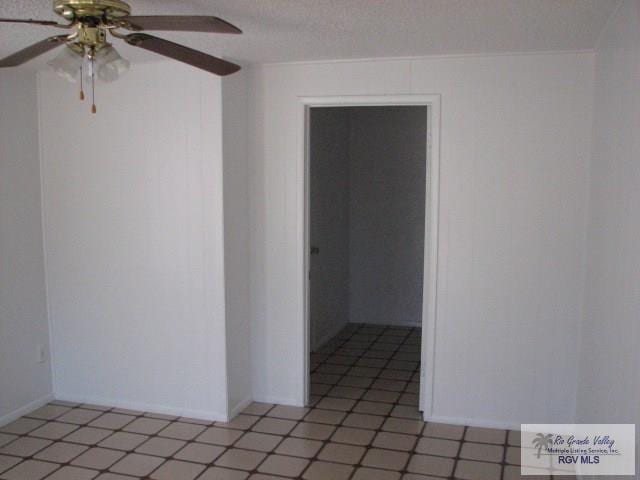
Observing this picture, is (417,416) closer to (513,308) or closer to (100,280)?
(513,308)

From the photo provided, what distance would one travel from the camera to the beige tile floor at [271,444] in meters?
3.43

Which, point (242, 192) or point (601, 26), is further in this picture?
point (242, 192)

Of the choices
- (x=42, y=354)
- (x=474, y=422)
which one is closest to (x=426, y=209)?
(x=474, y=422)

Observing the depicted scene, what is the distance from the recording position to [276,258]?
169 inches

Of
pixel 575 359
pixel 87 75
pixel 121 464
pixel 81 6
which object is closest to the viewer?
pixel 81 6

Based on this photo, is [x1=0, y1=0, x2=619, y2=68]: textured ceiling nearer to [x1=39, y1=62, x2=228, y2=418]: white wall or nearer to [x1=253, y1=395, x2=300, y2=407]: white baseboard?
[x1=39, y1=62, x2=228, y2=418]: white wall

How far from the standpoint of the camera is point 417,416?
13.6ft

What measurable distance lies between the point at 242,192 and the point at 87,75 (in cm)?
202

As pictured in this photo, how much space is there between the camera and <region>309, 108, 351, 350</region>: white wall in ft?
18.4

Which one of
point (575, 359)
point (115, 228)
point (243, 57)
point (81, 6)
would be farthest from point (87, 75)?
point (575, 359)

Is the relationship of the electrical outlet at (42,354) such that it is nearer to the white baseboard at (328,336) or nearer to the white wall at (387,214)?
the white baseboard at (328,336)

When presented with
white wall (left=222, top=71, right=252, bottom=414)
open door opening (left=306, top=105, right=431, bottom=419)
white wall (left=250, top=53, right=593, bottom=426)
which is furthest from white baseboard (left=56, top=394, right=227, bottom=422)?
open door opening (left=306, top=105, right=431, bottom=419)
